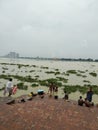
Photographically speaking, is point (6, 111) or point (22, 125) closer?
point (22, 125)

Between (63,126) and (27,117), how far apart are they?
8.30ft

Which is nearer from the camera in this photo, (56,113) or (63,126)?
(63,126)

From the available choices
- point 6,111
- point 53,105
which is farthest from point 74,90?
point 6,111

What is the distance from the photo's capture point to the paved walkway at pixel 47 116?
13898 mm

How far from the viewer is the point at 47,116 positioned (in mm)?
15094

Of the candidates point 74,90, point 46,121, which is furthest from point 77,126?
point 74,90

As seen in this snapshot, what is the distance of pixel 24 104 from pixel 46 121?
11.3 ft

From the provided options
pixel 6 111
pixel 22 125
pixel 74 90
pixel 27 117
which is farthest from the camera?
pixel 74 90

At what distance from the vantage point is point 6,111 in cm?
1577

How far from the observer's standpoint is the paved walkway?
45.6 feet

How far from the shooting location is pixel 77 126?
555 inches

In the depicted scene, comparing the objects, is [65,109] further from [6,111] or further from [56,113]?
[6,111]

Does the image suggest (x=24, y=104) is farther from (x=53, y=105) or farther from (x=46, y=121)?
(x=46, y=121)

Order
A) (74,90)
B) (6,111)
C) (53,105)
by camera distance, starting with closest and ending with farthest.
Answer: (6,111), (53,105), (74,90)
